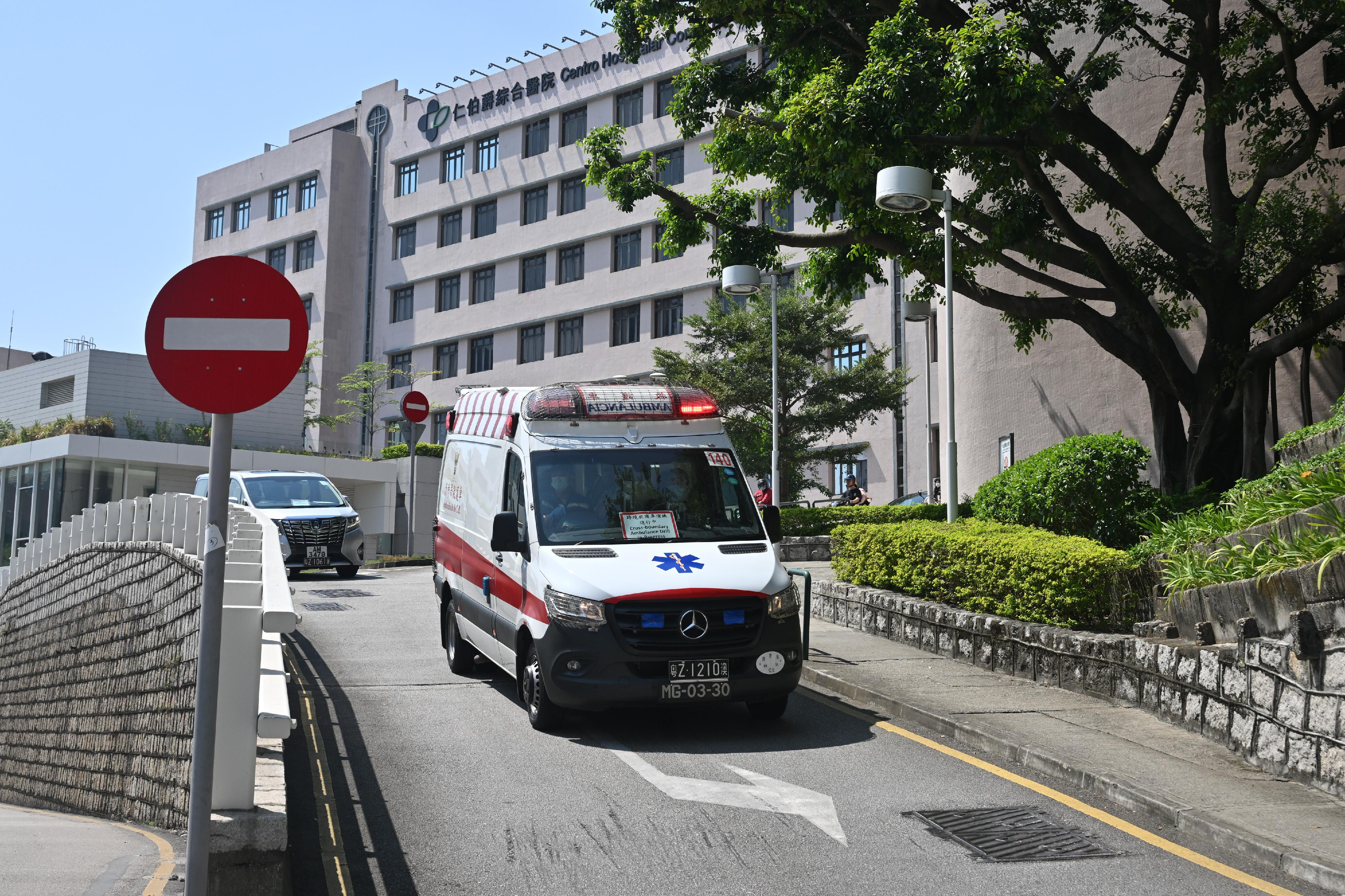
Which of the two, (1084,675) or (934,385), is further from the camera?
(934,385)

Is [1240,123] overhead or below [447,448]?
overhead

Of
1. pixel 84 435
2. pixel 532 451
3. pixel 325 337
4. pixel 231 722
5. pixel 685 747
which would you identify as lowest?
pixel 685 747

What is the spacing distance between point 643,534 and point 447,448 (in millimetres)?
4259

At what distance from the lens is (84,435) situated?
38.9m

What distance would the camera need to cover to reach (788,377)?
123 feet

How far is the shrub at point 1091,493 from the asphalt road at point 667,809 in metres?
4.94

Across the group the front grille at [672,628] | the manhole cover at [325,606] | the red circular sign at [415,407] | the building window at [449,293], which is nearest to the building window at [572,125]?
the building window at [449,293]

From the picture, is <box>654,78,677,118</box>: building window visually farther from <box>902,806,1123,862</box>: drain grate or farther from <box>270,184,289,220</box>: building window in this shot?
<box>902,806,1123,862</box>: drain grate

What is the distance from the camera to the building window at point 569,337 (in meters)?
56.0

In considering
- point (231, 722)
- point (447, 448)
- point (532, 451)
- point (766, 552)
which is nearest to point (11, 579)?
point (447, 448)

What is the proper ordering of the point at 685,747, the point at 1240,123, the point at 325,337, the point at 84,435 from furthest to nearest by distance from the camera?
the point at 325,337 → the point at 84,435 → the point at 1240,123 → the point at 685,747

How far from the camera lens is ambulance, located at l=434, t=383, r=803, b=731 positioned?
893 centimetres

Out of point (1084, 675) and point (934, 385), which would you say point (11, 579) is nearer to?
point (1084, 675)

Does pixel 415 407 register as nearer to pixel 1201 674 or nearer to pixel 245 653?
pixel 1201 674
